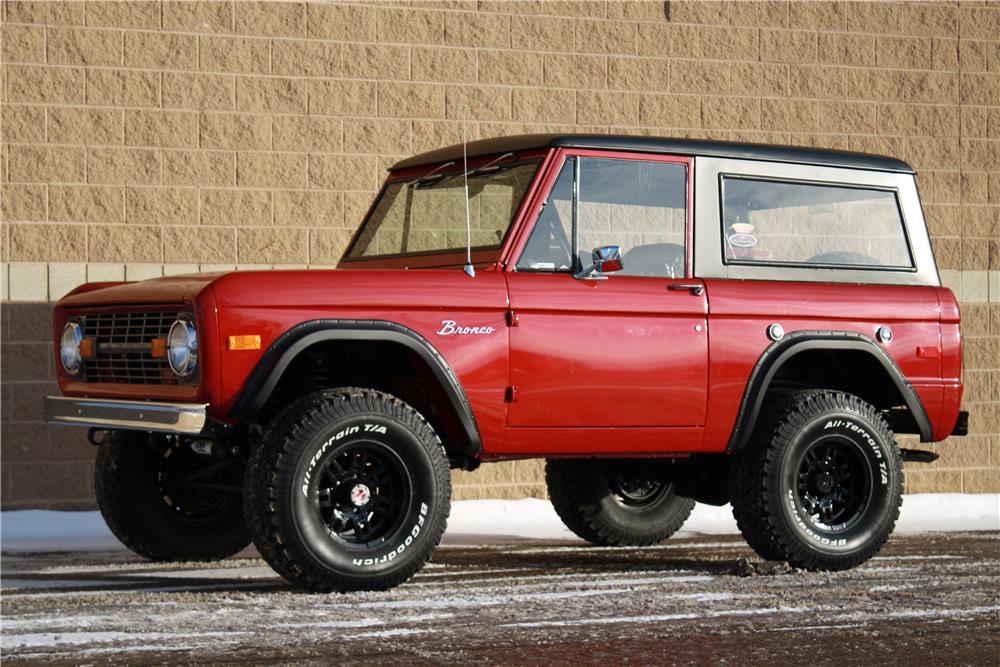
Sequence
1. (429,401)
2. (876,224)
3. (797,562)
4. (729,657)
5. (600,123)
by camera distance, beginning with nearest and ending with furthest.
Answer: (729,657), (429,401), (797,562), (876,224), (600,123)

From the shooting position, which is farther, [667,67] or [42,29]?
[667,67]

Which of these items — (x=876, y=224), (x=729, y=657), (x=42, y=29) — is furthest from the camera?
(x=42, y=29)

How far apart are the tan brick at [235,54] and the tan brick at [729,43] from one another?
349cm

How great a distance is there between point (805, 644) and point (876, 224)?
12.2ft

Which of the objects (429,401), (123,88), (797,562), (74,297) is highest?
(123,88)

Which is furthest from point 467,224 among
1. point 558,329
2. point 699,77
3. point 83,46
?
point 699,77

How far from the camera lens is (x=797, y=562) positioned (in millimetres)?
8289

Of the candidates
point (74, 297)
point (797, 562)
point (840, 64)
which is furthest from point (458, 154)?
point (840, 64)

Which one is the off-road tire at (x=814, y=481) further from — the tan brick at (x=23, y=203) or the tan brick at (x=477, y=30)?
the tan brick at (x=23, y=203)

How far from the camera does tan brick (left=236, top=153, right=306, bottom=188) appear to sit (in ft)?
37.6

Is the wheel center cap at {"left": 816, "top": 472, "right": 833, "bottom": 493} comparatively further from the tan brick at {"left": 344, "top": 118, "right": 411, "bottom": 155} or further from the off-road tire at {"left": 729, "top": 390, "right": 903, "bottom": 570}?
the tan brick at {"left": 344, "top": 118, "right": 411, "bottom": 155}

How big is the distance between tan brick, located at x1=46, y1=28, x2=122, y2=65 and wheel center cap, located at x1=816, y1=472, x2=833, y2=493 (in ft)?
19.0

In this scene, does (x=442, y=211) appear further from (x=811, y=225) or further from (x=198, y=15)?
(x=198, y=15)

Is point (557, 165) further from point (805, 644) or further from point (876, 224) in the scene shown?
point (805, 644)
